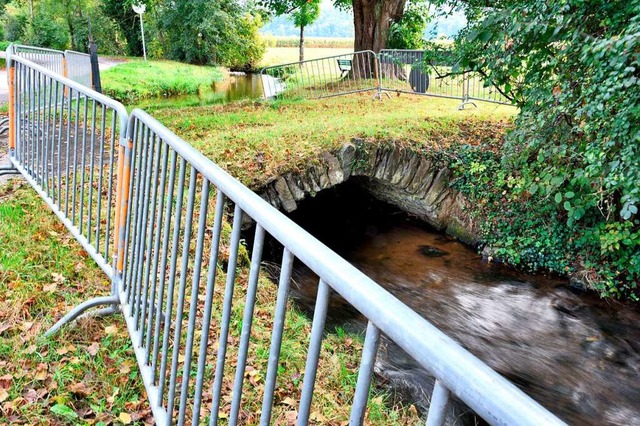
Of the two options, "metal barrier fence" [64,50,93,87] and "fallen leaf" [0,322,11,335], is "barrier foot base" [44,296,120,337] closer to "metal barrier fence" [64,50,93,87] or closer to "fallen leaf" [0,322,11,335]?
"fallen leaf" [0,322,11,335]

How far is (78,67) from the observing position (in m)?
10.8

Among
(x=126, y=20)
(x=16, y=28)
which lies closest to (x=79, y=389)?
(x=126, y=20)

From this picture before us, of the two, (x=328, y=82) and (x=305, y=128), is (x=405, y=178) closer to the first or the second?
(x=305, y=128)

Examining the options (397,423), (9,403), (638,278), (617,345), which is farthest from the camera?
(638,278)

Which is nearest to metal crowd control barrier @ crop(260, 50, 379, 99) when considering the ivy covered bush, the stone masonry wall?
the stone masonry wall

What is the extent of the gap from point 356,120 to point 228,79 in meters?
23.2

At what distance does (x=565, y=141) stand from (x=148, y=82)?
1870 centimetres

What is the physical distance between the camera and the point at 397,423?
3.62 metres

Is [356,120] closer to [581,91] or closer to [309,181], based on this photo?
[309,181]

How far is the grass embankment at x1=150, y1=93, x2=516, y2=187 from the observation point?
7.67 meters

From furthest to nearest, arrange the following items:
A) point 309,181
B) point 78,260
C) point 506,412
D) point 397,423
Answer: point 309,181 < point 78,260 < point 397,423 < point 506,412

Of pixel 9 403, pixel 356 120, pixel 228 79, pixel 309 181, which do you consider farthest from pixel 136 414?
pixel 228 79

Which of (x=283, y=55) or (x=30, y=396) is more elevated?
(x=283, y=55)

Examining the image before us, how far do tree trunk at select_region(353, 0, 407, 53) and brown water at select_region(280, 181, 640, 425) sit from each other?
9.25m
